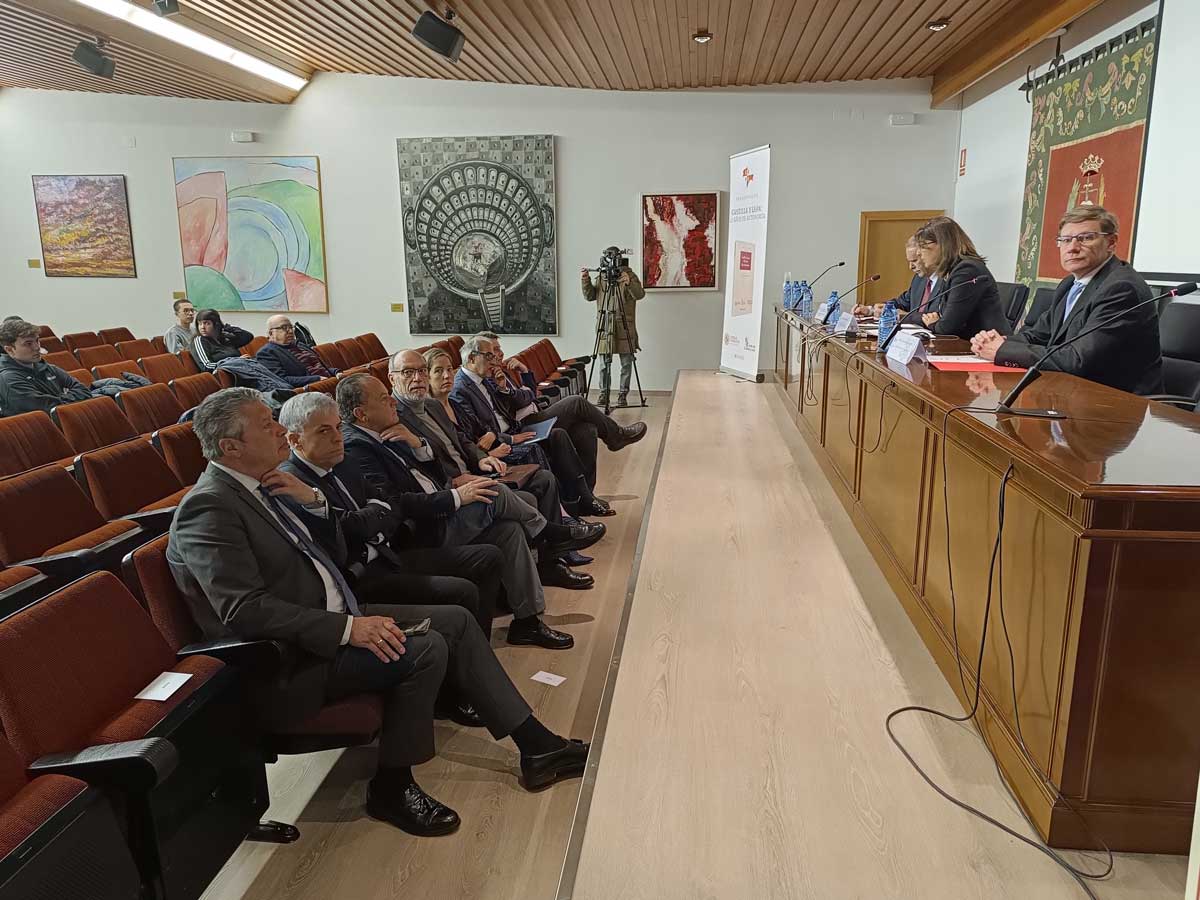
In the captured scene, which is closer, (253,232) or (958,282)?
(958,282)

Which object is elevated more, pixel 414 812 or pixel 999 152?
pixel 999 152

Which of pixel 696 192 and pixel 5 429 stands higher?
pixel 696 192

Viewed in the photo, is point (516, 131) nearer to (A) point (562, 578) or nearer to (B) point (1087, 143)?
(B) point (1087, 143)

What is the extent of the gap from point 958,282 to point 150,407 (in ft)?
13.6

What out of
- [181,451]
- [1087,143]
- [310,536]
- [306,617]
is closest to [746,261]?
[1087,143]

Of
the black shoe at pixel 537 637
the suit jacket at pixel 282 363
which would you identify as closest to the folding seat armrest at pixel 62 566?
the black shoe at pixel 537 637

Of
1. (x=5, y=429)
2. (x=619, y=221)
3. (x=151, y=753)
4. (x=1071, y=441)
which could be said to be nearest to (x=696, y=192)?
(x=619, y=221)

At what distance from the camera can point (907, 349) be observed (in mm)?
3051

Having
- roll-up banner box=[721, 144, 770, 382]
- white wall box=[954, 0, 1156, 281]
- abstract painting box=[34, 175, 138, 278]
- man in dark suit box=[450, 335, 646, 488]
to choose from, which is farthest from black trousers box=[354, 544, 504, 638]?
abstract painting box=[34, 175, 138, 278]

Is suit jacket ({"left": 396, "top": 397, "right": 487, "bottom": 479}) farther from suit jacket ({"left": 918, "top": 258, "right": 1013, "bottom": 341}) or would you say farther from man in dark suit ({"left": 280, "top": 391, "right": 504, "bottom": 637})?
suit jacket ({"left": 918, "top": 258, "right": 1013, "bottom": 341})

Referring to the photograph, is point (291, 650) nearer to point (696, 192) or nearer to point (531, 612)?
point (531, 612)

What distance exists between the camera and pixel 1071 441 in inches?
69.7

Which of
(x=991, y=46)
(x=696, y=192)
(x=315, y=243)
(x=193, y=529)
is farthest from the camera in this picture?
(x=315, y=243)

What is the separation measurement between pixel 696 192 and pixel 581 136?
1336mm
